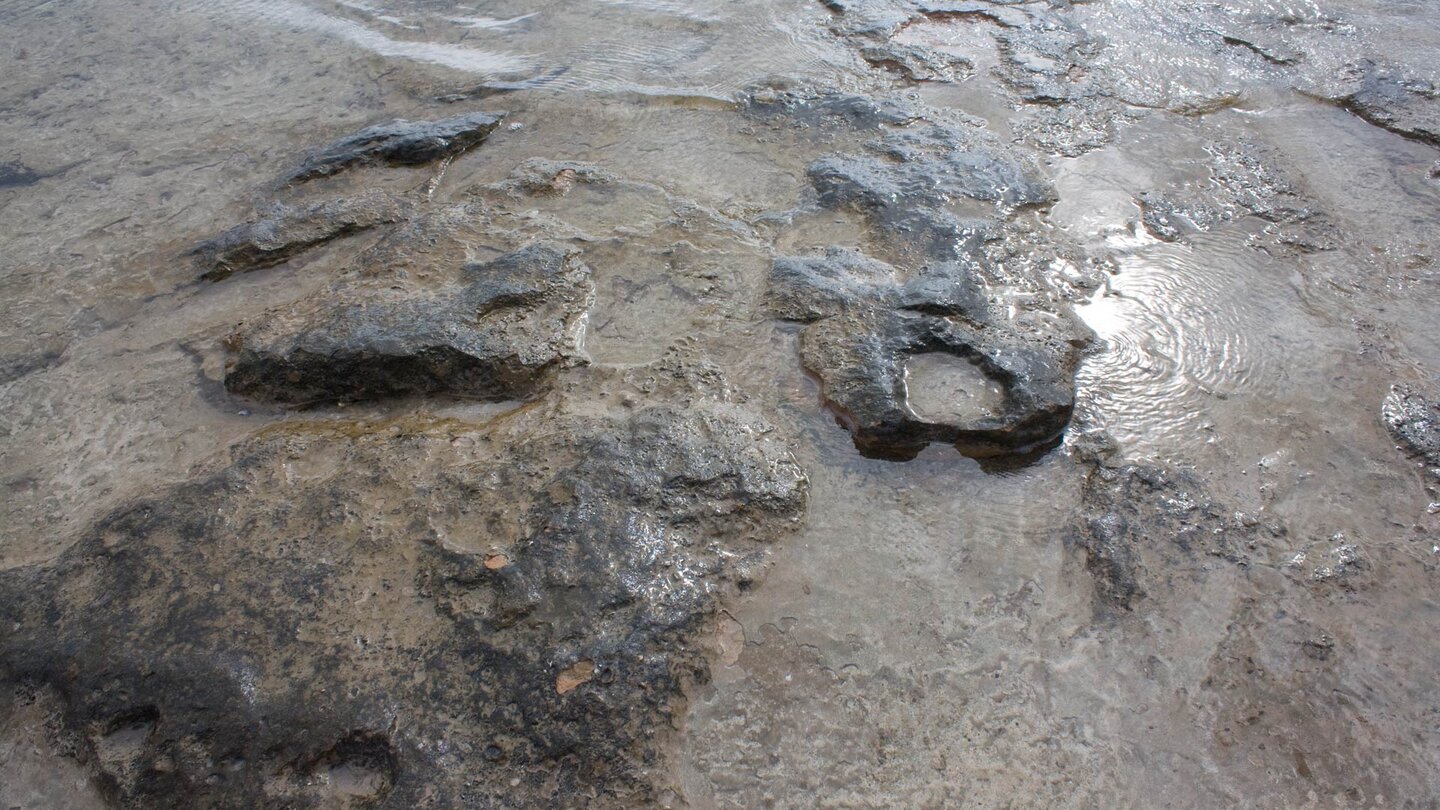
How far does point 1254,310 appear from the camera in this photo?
223 centimetres

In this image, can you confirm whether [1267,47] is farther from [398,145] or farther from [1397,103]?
[398,145]

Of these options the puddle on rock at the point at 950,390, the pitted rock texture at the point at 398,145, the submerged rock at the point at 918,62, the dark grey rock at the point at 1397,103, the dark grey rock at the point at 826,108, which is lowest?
the pitted rock texture at the point at 398,145

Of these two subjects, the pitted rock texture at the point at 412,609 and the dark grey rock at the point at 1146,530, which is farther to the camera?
the dark grey rock at the point at 1146,530

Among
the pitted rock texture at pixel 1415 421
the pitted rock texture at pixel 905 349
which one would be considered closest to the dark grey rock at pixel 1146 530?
the pitted rock texture at pixel 905 349

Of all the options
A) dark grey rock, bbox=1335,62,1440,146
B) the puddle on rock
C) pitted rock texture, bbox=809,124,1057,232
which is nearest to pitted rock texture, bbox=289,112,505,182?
pitted rock texture, bbox=809,124,1057,232

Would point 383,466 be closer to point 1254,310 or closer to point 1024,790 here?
point 1024,790

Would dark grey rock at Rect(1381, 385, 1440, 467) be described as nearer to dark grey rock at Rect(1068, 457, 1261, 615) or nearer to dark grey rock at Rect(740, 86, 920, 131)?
dark grey rock at Rect(1068, 457, 1261, 615)

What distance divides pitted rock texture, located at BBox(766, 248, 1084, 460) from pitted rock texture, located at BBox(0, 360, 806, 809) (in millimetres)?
237

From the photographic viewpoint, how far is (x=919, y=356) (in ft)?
6.64

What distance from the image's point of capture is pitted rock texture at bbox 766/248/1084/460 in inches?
74.4

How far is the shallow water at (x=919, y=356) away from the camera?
A: 1506mm

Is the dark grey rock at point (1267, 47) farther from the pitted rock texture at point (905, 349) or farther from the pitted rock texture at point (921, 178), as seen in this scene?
the pitted rock texture at point (905, 349)

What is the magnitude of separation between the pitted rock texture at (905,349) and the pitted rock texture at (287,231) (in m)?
1.17

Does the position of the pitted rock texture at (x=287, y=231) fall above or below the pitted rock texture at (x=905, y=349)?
below
